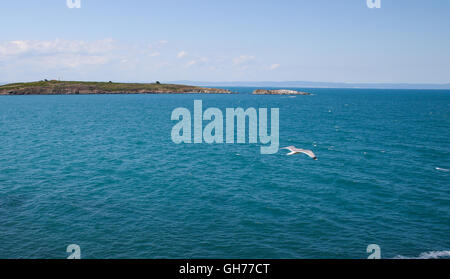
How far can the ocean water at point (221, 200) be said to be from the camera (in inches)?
1156

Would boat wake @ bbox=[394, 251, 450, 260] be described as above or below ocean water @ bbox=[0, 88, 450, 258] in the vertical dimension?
below

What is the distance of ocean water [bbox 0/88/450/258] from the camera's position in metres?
29.4

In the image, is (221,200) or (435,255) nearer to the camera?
(435,255)

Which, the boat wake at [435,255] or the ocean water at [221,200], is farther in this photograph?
the ocean water at [221,200]

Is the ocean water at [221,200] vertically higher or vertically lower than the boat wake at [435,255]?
higher

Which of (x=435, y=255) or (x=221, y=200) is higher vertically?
(x=221, y=200)

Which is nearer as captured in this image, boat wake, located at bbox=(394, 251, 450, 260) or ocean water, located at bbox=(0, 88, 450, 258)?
boat wake, located at bbox=(394, 251, 450, 260)

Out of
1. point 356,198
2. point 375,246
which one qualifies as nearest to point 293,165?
point 356,198

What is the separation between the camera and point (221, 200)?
3984 cm

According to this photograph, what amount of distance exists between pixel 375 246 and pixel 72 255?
87.8ft

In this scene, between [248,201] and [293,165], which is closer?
[248,201]

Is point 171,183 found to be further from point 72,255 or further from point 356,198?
point 356,198
